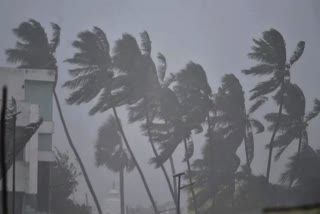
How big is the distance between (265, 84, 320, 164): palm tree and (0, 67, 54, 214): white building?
59.2ft

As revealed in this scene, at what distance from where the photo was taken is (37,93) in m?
37.2

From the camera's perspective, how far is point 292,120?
1766 inches

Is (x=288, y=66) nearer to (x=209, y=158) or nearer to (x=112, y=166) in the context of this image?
(x=209, y=158)

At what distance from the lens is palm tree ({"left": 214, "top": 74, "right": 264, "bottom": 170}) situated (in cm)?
4453

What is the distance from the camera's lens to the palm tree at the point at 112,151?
48.4m

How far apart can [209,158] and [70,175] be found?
11.4 meters

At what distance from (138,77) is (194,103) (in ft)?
17.5

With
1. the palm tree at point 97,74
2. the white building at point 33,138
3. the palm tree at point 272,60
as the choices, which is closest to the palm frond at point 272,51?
the palm tree at point 272,60

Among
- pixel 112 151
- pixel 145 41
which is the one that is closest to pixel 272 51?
pixel 145 41

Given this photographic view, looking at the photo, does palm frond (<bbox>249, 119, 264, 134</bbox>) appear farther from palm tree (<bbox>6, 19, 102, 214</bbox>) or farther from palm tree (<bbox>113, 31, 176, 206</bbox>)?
palm tree (<bbox>6, 19, 102, 214</bbox>)

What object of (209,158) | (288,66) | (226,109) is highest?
(288,66)

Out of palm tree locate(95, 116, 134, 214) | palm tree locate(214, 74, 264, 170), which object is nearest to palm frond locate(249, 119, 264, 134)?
palm tree locate(214, 74, 264, 170)

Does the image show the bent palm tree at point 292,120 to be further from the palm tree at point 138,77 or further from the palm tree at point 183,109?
the palm tree at point 138,77

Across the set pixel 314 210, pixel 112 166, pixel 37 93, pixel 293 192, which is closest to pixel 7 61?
pixel 37 93
